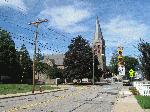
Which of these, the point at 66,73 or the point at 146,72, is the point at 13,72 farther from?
the point at 146,72

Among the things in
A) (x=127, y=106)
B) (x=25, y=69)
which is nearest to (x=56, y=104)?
(x=127, y=106)

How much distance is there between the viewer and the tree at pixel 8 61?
84.1 m

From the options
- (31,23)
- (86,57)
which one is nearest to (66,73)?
→ (86,57)

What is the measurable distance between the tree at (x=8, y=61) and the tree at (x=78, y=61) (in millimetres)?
13152

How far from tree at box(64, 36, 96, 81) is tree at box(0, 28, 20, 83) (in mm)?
13152

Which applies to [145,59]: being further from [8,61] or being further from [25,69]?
[25,69]

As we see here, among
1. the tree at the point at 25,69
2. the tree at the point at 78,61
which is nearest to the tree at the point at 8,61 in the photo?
the tree at the point at 25,69

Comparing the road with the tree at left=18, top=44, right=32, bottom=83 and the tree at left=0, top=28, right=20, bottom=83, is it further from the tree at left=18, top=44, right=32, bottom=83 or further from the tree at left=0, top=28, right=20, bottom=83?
the tree at left=18, top=44, right=32, bottom=83

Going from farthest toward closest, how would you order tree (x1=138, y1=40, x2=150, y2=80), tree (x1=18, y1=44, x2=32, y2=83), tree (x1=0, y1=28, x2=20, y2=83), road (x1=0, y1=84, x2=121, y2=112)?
tree (x1=18, y1=44, x2=32, y2=83)
tree (x1=0, y1=28, x2=20, y2=83)
tree (x1=138, y1=40, x2=150, y2=80)
road (x1=0, y1=84, x2=121, y2=112)

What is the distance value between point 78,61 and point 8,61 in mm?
17745

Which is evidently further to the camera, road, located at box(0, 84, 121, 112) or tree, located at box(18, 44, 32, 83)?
tree, located at box(18, 44, 32, 83)

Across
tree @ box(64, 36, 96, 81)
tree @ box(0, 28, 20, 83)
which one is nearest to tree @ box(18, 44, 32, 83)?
tree @ box(0, 28, 20, 83)

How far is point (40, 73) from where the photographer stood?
116938 millimetres

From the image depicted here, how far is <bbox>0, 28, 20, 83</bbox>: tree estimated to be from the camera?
84.1 metres
